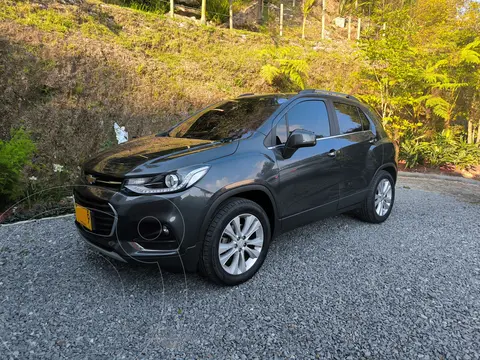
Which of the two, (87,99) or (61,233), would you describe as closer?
(61,233)

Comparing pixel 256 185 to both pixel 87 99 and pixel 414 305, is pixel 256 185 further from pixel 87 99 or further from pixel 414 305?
pixel 87 99

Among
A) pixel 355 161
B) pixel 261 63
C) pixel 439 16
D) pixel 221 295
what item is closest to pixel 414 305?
pixel 221 295

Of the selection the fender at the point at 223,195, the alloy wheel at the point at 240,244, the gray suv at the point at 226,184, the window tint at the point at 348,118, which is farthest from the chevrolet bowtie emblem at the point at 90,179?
the window tint at the point at 348,118

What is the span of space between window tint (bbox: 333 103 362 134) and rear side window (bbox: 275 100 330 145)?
0.26m

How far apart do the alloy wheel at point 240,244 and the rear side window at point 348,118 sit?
5.58ft

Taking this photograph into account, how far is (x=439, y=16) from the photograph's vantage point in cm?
986

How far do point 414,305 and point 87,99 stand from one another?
6.61m

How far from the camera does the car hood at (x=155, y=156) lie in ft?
8.11

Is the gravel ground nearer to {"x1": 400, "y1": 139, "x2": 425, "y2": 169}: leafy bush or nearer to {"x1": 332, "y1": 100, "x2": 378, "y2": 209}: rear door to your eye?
{"x1": 332, "y1": 100, "x2": 378, "y2": 209}: rear door

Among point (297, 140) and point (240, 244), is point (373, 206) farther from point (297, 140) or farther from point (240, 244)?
point (240, 244)

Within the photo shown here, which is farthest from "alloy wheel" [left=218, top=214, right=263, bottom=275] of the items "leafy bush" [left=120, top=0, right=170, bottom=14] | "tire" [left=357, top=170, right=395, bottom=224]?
"leafy bush" [left=120, top=0, right=170, bottom=14]

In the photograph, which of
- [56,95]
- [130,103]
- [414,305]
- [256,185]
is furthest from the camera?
[130,103]

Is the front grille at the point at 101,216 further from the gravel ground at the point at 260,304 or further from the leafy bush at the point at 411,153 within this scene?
the leafy bush at the point at 411,153

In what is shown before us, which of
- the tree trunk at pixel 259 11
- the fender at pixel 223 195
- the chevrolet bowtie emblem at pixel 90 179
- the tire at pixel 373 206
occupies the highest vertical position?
the tree trunk at pixel 259 11
